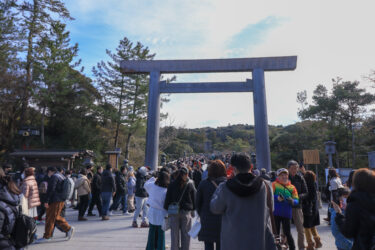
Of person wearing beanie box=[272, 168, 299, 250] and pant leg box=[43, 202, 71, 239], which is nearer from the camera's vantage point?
person wearing beanie box=[272, 168, 299, 250]

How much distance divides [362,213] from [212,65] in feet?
28.3

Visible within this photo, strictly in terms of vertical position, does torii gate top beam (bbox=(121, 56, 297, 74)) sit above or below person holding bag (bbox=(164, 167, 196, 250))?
above

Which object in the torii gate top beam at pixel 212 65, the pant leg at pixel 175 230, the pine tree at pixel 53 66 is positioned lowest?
the pant leg at pixel 175 230

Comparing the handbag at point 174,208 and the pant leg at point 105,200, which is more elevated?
the handbag at point 174,208

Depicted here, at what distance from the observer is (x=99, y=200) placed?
25.5ft

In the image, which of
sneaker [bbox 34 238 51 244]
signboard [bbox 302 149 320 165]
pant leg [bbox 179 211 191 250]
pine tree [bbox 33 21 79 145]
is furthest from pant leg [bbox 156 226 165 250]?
pine tree [bbox 33 21 79 145]

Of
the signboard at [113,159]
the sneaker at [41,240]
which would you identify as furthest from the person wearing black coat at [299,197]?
the signboard at [113,159]

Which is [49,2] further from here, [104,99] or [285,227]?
[285,227]

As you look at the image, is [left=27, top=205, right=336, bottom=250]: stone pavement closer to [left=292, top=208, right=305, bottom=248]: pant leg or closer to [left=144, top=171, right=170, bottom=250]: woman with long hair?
[left=292, top=208, right=305, bottom=248]: pant leg

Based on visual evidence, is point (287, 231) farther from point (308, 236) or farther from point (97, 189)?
point (97, 189)

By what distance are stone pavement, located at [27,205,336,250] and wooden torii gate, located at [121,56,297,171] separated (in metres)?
3.41

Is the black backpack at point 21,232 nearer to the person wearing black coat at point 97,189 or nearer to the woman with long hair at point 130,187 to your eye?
the person wearing black coat at point 97,189

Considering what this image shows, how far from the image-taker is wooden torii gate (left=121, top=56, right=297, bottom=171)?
9.52 meters

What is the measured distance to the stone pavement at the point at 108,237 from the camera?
4594mm
